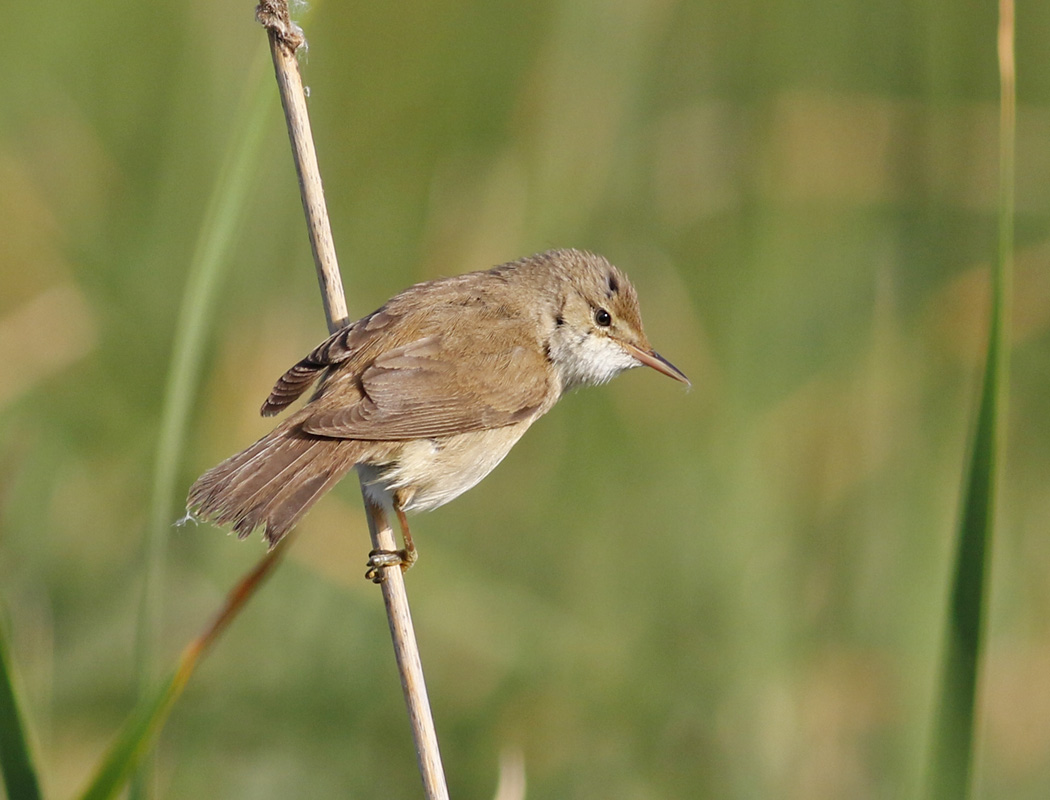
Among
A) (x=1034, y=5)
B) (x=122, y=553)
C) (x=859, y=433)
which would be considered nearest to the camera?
(x=122, y=553)

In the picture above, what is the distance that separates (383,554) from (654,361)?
1165mm

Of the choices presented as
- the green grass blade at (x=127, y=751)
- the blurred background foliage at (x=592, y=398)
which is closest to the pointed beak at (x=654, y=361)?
the blurred background foliage at (x=592, y=398)

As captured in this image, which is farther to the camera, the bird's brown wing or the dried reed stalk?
the bird's brown wing

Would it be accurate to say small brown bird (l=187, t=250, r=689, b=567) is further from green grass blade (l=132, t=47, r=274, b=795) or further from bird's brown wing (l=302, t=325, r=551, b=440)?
green grass blade (l=132, t=47, r=274, b=795)

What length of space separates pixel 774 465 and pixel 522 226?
52.7 inches

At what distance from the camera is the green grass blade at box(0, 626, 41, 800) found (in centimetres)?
176

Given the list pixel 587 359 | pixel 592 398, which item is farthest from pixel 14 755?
pixel 592 398

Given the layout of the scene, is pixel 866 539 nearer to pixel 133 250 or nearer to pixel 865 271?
pixel 865 271

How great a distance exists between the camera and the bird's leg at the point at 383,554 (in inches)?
105

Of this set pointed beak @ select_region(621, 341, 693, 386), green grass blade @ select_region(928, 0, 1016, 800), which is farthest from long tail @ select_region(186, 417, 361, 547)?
green grass blade @ select_region(928, 0, 1016, 800)

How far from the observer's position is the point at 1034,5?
5.29 m

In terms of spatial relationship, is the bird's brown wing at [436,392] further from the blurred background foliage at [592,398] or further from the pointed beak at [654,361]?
the blurred background foliage at [592,398]

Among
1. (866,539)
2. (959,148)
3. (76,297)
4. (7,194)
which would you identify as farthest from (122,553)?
(959,148)

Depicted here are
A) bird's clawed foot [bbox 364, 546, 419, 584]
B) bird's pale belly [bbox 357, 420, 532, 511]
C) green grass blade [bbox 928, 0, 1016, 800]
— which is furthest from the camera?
bird's pale belly [bbox 357, 420, 532, 511]
